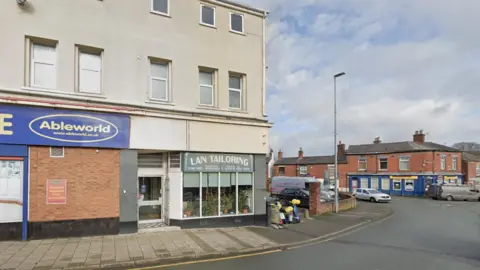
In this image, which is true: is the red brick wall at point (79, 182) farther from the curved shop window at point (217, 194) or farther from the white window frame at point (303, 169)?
the white window frame at point (303, 169)

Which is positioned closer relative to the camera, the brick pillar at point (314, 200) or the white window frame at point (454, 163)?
the brick pillar at point (314, 200)

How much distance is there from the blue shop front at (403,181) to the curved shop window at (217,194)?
39372 millimetres

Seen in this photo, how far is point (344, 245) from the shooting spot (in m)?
11.6

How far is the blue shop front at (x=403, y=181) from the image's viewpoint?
46094 millimetres

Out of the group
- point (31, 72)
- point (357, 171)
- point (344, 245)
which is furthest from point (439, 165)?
point (31, 72)

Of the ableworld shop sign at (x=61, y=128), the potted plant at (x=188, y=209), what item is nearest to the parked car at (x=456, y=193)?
the potted plant at (x=188, y=209)

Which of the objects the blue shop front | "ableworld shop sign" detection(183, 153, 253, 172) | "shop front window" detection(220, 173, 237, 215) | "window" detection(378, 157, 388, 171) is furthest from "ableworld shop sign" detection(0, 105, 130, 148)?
"window" detection(378, 157, 388, 171)

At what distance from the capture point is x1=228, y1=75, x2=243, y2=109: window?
1454cm

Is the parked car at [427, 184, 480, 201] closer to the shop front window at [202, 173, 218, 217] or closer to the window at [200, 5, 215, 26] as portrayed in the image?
the shop front window at [202, 173, 218, 217]

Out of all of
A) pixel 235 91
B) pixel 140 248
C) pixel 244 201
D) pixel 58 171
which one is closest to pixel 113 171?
pixel 58 171

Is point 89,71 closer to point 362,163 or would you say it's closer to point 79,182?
point 79,182

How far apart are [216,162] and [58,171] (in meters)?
5.43

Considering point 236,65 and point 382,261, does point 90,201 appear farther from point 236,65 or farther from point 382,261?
point 382,261

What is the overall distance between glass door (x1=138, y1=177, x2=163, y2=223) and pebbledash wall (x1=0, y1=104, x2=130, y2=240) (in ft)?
4.99
